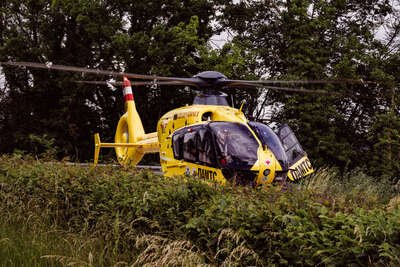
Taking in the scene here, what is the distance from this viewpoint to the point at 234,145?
35.6 ft

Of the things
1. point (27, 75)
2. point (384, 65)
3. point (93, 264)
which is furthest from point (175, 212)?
point (27, 75)

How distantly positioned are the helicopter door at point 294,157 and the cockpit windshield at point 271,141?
1.07 metres

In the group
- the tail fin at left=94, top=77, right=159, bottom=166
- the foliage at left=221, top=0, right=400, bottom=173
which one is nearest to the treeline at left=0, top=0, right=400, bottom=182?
the foliage at left=221, top=0, right=400, bottom=173

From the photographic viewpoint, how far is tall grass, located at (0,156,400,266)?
413 cm

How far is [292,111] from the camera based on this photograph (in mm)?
23078

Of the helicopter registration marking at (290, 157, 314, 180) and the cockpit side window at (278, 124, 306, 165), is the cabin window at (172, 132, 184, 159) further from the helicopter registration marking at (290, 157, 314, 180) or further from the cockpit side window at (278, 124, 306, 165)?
the cockpit side window at (278, 124, 306, 165)

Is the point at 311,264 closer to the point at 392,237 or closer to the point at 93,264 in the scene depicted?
the point at 392,237

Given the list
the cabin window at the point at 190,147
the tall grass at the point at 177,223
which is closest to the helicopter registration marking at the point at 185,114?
the cabin window at the point at 190,147

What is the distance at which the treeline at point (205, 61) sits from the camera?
21.9m

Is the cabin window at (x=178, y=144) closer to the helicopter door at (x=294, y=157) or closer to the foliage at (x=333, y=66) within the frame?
the helicopter door at (x=294, y=157)

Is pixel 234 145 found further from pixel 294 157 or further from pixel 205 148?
pixel 294 157

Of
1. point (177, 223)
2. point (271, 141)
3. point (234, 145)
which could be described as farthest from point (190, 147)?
point (177, 223)

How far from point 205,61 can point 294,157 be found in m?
11.7

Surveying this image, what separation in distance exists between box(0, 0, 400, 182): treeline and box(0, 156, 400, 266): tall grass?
1261 cm
